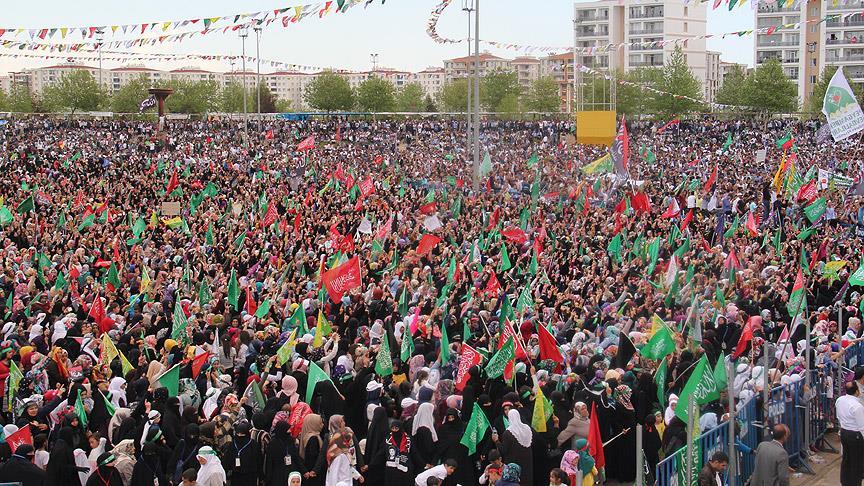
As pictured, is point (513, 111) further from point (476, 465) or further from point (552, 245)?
point (476, 465)

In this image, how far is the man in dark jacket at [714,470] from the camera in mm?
8555

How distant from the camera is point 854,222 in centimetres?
2498

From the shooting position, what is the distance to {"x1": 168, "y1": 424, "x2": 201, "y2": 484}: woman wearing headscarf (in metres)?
9.29

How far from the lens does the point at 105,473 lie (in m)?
8.94

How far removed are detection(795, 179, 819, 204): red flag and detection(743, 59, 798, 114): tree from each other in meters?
41.3

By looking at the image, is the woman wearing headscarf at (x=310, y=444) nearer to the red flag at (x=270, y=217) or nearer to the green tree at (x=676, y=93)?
the red flag at (x=270, y=217)

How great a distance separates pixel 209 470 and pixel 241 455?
98cm

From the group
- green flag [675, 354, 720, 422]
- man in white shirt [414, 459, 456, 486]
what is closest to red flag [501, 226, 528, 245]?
green flag [675, 354, 720, 422]

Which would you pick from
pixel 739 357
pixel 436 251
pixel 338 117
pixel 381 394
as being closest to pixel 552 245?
pixel 436 251

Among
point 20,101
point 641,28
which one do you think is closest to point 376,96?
point 641,28

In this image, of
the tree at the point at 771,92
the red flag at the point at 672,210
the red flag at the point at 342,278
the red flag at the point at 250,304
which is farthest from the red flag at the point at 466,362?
the tree at the point at 771,92

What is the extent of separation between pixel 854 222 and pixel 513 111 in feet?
186

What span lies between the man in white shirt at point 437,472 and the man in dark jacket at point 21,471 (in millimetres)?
3186

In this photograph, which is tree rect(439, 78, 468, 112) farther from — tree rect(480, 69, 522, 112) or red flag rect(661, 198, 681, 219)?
red flag rect(661, 198, 681, 219)
